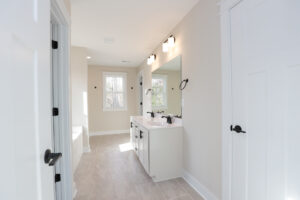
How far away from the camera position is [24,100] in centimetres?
57

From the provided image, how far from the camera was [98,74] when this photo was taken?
514 cm

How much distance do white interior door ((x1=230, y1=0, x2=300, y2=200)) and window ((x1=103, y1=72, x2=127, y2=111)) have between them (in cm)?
447

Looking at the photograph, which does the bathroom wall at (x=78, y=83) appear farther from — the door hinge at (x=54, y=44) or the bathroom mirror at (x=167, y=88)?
the door hinge at (x=54, y=44)

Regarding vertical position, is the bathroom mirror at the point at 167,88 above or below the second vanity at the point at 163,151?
above

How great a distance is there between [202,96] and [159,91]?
140cm

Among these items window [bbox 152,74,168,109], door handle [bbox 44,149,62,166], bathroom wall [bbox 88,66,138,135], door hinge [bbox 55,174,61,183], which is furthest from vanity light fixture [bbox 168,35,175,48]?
bathroom wall [bbox 88,66,138,135]

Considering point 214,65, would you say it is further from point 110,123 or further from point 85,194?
point 110,123

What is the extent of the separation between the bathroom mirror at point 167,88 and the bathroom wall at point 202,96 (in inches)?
9.1

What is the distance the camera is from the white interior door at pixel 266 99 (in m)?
0.94

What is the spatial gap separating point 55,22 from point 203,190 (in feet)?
8.90

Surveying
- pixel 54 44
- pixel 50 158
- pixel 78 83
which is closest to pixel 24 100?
pixel 50 158

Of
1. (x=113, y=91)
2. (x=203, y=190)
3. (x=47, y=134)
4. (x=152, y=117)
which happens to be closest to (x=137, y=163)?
(x=152, y=117)

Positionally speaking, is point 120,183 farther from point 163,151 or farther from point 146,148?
point 163,151

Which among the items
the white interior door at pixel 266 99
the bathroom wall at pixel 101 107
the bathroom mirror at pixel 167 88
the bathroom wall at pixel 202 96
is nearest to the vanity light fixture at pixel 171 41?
the bathroom wall at pixel 202 96
